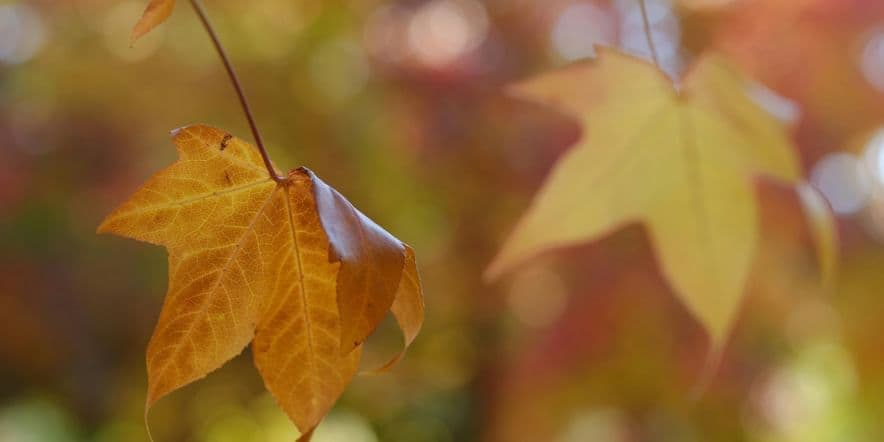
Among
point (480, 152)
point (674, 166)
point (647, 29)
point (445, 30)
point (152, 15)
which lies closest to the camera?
point (152, 15)

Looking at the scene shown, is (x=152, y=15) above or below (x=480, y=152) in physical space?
above

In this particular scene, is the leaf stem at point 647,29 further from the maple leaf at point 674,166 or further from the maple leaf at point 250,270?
the maple leaf at point 250,270

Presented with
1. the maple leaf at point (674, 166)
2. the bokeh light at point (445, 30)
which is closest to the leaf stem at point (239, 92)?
the maple leaf at point (674, 166)

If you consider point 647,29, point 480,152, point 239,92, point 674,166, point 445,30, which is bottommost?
point 480,152

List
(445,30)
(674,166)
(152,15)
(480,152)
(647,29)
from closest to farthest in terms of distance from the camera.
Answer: (152,15)
(647,29)
(674,166)
(480,152)
(445,30)

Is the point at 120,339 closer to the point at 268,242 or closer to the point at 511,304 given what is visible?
the point at 511,304

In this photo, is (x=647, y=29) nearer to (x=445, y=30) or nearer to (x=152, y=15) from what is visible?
(x=152, y=15)

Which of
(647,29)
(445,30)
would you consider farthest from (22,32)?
(647,29)
